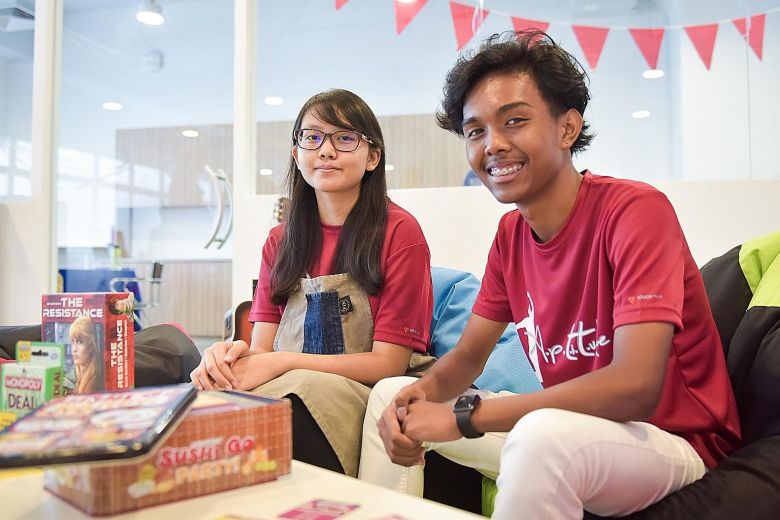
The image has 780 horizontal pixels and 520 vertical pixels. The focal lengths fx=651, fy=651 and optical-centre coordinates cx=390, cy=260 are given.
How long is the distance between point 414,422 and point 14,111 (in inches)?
154

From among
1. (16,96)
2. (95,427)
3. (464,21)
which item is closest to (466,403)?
(95,427)

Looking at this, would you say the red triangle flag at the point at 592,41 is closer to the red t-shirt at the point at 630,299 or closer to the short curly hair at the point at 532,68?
the short curly hair at the point at 532,68

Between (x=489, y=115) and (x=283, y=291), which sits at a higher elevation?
(x=489, y=115)

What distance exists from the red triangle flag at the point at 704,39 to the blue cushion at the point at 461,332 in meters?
1.78

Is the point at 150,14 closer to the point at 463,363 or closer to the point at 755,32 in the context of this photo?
the point at 755,32

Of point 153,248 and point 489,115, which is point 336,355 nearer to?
point 489,115

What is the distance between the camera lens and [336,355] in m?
1.42

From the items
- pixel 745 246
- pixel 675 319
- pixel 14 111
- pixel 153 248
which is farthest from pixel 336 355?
pixel 153 248

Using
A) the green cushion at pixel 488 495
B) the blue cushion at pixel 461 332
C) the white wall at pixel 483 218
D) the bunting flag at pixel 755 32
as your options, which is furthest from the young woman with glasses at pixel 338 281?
the bunting flag at pixel 755 32

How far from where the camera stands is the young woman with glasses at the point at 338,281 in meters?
1.33

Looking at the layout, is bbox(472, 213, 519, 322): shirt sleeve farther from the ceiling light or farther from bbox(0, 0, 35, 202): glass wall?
the ceiling light

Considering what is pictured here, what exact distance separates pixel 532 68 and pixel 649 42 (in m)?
2.19

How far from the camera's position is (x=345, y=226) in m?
1.59

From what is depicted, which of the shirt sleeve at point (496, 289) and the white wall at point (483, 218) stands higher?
the white wall at point (483, 218)
